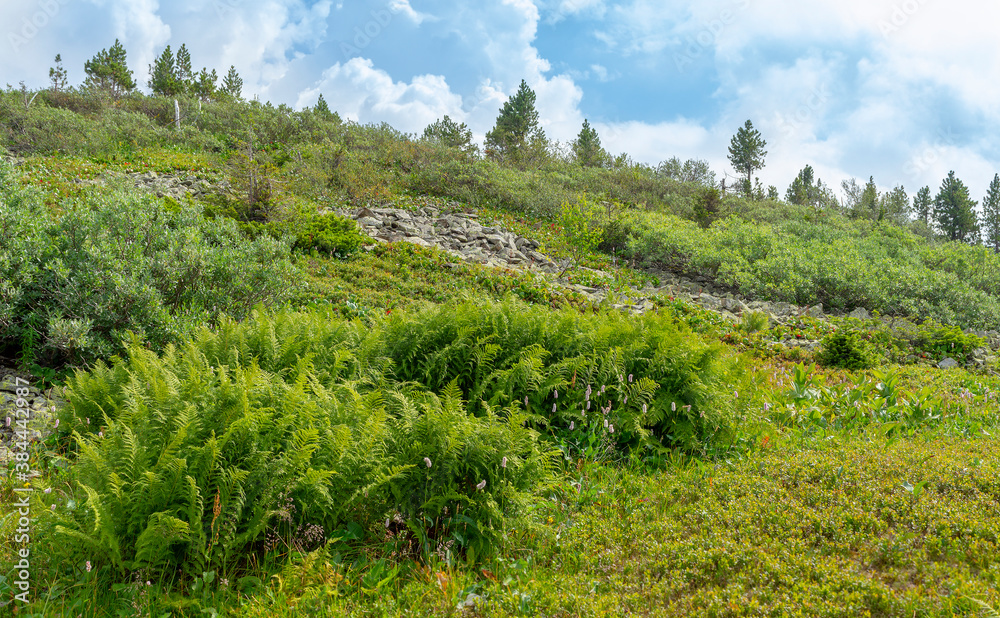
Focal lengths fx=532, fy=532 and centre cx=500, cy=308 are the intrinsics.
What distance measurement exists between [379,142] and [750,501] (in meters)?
31.6

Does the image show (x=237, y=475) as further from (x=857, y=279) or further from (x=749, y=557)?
(x=857, y=279)

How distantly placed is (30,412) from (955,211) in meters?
69.2

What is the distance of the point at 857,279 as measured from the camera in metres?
15.9

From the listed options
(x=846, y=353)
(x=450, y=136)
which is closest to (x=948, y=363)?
(x=846, y=353)

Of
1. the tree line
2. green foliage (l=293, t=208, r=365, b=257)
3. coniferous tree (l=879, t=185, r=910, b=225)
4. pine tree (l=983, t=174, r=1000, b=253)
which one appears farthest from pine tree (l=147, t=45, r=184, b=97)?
pine tree (l=983, t=174, r=1000, b=253)

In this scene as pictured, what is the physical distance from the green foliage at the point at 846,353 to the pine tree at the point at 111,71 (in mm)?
52789

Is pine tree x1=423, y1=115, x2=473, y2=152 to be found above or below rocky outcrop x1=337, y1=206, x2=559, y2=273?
above

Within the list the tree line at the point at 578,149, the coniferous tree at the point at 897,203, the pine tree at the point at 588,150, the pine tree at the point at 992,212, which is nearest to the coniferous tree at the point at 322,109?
the tree line at the point at 578,149

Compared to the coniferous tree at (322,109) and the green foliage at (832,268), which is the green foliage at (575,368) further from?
the coniferous tree at (322,109)

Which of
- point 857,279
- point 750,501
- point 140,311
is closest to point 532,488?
point 750,501

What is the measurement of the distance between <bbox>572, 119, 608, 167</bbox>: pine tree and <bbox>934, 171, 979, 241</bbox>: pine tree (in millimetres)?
34631

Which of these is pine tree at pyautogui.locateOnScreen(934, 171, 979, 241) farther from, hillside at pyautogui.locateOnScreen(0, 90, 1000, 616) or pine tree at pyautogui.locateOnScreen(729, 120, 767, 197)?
hillside at pyautogui.locateOnScreen(0, 90, 1000, 616)

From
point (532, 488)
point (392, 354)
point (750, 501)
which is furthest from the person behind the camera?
point (392, 354)

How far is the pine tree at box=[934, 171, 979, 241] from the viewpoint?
51812 millimetres
